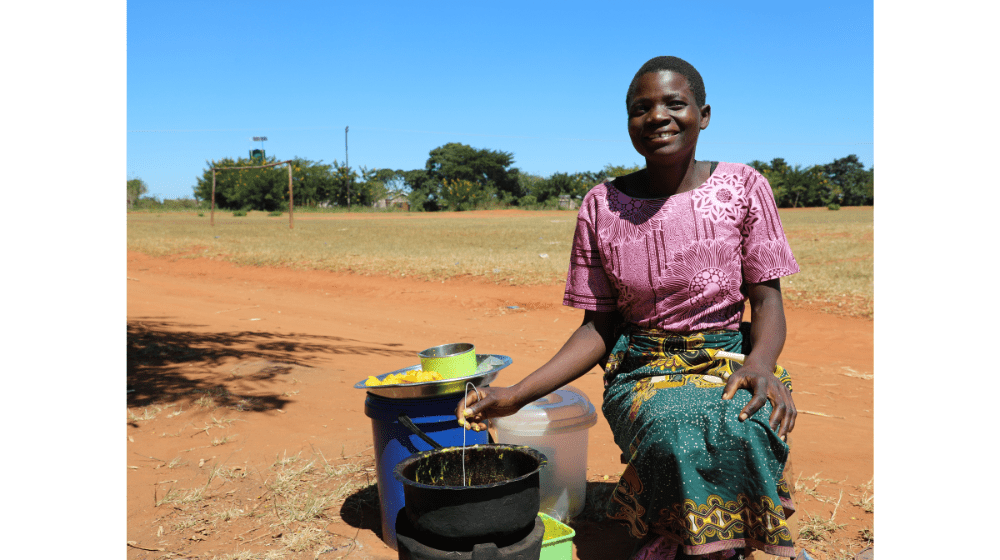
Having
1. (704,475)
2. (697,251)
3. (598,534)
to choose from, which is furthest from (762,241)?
(598,534)

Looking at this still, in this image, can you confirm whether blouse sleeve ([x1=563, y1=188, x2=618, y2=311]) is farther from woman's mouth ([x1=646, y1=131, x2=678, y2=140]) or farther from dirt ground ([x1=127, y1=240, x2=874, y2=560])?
dirt ground ([x1=127, y1=240, x2=874, y2=560])

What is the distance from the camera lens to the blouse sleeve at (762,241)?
7.45ft

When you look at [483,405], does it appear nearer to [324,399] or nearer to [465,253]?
[324,399]

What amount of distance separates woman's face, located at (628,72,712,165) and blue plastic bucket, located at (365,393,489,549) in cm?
117

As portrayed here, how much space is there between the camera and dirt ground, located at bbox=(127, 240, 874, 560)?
9.71 ft

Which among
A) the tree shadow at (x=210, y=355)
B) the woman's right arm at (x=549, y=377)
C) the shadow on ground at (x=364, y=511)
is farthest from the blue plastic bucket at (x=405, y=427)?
the tree shadow at (x=210, y=355)

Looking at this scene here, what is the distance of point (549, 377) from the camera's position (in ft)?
7.68

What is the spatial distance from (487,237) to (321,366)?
50.4ft

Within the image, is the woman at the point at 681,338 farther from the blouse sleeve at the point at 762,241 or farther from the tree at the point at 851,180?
the tree at the point at 851,180

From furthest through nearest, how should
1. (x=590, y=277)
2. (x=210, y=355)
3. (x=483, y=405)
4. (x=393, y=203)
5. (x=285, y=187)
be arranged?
(x=393, y=203) → (x=285, y=187) → (x=210, y=355) → (x=590, y=277) → (x=483, y=405)

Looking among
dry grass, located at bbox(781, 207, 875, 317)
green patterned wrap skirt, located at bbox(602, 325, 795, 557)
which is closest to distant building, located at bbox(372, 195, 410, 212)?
dry grass, located at bbox(781, 207, 875, 317)

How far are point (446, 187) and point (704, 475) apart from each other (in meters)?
50.1

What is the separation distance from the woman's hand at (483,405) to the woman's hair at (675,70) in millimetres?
1095

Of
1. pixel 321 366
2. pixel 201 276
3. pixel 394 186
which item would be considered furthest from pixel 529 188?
pixel 321 366
